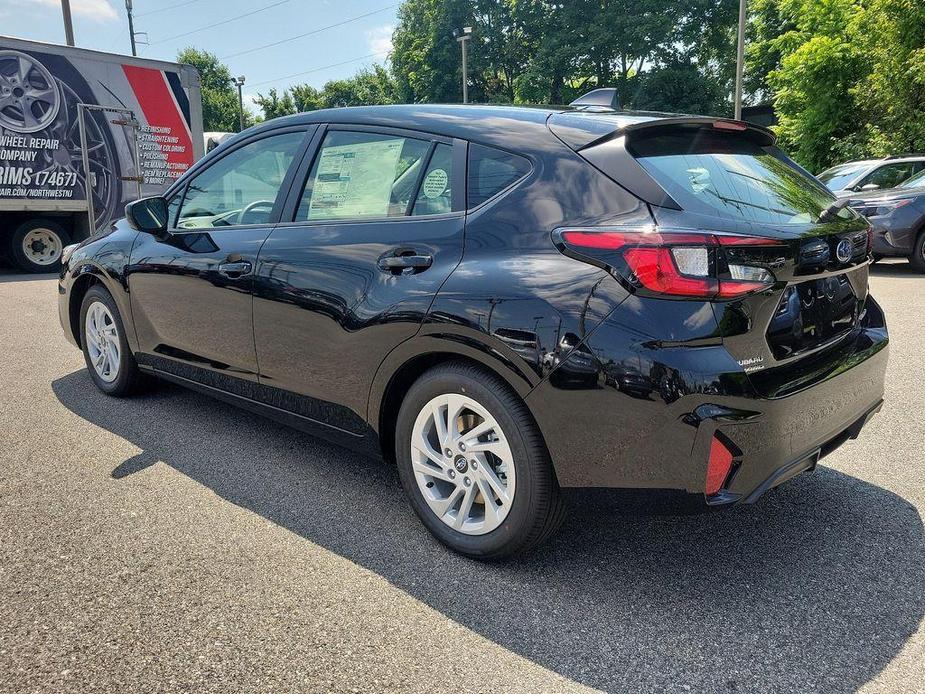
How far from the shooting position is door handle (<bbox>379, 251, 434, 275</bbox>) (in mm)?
2672

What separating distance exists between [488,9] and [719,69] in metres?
13.1

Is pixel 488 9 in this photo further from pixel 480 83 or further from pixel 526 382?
pixel 526 382

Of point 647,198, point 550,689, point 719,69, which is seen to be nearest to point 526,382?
point 647,198

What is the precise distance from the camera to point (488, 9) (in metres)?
40.8

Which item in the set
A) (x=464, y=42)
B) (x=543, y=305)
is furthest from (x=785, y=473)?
(x=464, y=42)

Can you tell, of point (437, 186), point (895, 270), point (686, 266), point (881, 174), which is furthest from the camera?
point (881, 174)

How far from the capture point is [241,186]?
3701mm

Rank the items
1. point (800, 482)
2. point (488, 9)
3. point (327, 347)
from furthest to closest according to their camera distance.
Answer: point (488, 9), point (800, 482), point (327, 347)

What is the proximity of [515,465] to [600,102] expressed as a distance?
1.72 m

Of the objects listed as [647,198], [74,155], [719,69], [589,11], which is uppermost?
[589,11]

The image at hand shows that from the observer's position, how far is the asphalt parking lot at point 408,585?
6.78 ft

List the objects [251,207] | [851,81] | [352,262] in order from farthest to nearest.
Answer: [851,81] < [251,207] < [352,262]

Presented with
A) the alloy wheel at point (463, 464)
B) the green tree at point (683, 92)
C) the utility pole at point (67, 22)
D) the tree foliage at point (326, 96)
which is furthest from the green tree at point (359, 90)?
the alloy wheel at point (463, 464)

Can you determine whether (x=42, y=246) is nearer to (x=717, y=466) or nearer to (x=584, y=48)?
(x=717, y=466)
